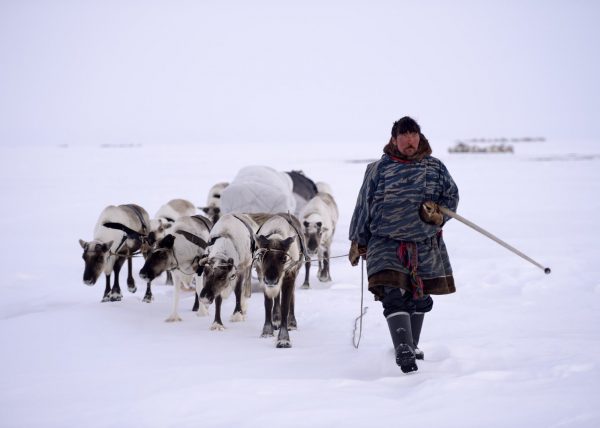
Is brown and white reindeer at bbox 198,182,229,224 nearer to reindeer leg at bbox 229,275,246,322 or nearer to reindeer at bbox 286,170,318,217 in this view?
reindeer at bbox 286,170,318,217

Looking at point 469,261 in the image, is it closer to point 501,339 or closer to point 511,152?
point 501,339

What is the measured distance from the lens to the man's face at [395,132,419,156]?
5129mm

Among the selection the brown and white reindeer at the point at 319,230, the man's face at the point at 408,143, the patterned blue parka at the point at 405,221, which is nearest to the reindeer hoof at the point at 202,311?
the brown and white reindeer at the point at 319,230

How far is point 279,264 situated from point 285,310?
604 mm

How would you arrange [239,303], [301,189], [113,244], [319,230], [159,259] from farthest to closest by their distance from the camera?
[301,189] < [319,230] < [113,244] < [239,303] < [159,259]

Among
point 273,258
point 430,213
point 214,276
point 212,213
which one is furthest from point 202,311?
point 212,213

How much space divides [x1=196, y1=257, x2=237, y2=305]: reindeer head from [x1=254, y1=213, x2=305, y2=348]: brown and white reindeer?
387 millimetres

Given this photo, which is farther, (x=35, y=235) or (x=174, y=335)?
(x=35, y=235)

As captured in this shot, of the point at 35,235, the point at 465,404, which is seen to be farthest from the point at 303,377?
the point at 35,235

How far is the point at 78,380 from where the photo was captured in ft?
16.8

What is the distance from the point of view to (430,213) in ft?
16.6

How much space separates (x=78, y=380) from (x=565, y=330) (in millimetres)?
4842

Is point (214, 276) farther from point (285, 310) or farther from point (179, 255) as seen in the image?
point (179, 255)

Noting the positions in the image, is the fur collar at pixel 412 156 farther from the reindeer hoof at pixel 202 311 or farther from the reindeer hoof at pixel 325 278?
the reindeer hoof at pixel 325 278
